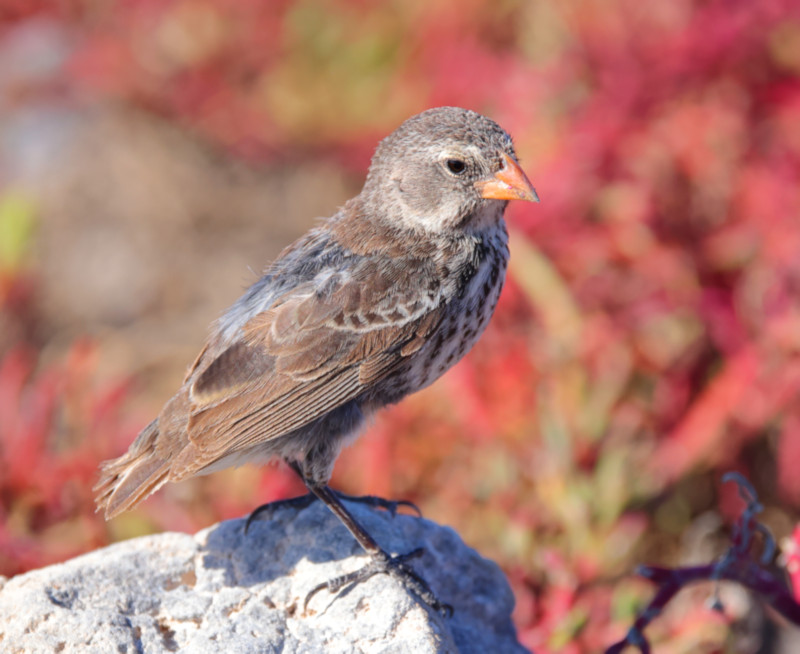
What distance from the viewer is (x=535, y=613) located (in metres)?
3.65

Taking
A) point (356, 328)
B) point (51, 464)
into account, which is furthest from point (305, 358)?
point (51, 464)

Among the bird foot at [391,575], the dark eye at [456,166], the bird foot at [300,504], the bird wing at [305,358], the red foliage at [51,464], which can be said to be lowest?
the bird foot at [391,575]

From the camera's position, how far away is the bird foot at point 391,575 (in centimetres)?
281

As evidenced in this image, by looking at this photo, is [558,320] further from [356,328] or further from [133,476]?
[133,476]

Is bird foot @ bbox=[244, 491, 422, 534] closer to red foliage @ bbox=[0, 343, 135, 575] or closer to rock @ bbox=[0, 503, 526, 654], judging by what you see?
rock @ bbox=[0, 503, 526, 654]

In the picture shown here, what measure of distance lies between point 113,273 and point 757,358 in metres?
4.31

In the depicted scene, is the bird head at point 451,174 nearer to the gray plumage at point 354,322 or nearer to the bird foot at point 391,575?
the gray plumage at point 354,322

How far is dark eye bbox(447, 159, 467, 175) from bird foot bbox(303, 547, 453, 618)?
1.23 meters

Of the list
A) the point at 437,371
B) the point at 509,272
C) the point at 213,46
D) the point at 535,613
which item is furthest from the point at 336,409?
the point at 213,46

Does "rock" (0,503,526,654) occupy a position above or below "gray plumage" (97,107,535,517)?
below

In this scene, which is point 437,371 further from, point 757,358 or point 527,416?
point 757,358

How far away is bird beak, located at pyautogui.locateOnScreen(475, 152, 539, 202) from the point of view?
306 centimetres

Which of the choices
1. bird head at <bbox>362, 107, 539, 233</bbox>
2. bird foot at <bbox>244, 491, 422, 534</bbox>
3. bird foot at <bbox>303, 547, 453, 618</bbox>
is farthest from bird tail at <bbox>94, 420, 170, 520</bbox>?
bird head at <bbox>362, 107, 539, 233</bbox>

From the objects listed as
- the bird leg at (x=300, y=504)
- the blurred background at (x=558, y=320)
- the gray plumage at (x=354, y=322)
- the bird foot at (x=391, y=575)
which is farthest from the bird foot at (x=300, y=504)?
the blurred background at (x=558, y=320)
